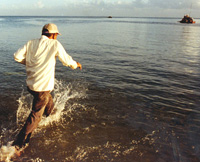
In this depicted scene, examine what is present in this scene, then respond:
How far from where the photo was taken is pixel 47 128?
15.8 ft

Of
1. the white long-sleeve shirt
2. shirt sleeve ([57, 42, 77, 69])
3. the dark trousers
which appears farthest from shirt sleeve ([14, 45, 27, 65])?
the dark trousers

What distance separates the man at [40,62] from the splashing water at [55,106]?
26 centimetres

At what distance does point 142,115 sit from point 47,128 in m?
2.77

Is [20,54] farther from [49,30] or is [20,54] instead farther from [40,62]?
[49,30]

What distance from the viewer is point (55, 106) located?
19.2 ft

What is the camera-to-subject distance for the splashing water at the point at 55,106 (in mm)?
3850

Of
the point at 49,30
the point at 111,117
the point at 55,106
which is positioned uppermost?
the point at 49,30

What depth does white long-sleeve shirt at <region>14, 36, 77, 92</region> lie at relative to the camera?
11.7ft

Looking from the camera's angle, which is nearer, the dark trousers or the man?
the man

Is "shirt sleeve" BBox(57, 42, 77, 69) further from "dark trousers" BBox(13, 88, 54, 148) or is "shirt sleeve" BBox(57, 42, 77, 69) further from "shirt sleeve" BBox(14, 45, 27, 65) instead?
"dark trousers" BBox(13, 88, 54, 148)

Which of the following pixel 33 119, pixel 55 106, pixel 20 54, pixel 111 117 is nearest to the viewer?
pixel 20 54

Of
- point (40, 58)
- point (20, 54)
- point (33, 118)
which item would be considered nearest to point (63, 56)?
point (40, 58)

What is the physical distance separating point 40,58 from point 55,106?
2.58 meters

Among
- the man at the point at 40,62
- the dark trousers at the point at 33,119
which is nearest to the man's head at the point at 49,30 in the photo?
the man at the point at 40,62
